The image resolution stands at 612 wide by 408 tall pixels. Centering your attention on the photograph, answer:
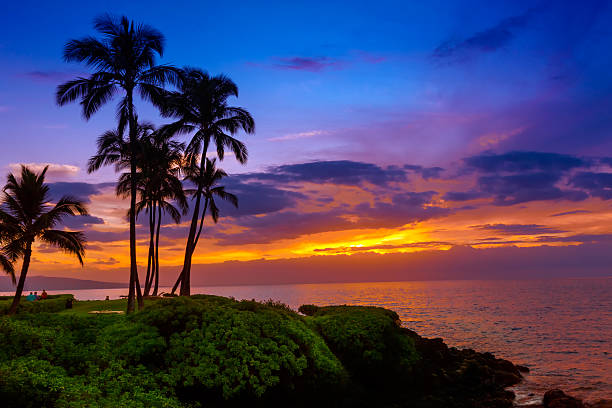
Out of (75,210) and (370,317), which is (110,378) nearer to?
(370,317)

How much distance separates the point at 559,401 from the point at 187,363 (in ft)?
Result: 47.8

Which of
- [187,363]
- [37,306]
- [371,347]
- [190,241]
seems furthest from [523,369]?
[37,306]

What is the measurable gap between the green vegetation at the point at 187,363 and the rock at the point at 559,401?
418 centimetres

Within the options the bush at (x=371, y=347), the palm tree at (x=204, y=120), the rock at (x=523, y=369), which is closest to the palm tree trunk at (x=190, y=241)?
the palm tree at (x=204, y=120)

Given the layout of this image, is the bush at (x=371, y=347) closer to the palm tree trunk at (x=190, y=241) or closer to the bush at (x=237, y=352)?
the bush at (x=237, y=352)

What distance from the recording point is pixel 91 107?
88.2 feet

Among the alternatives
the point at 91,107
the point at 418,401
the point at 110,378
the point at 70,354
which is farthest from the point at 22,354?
the point at 91,107

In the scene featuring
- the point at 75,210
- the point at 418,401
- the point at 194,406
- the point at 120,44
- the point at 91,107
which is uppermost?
the point at 120,44

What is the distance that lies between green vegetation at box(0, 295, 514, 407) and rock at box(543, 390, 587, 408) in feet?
13.7

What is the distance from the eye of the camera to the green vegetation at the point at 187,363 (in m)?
9.09

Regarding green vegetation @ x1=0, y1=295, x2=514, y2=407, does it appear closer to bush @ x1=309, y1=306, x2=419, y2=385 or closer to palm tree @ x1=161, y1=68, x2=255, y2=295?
bush @ x1=309, y1=306, x2=419, y2=385

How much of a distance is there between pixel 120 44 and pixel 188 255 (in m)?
19.8

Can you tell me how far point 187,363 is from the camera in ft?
→ 36.1

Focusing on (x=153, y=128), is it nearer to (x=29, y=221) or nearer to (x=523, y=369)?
(x=29, y=221)
